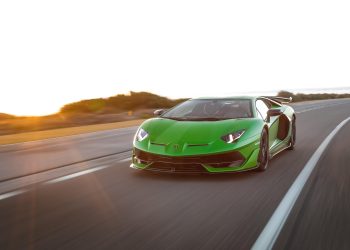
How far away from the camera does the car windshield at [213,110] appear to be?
335 inches

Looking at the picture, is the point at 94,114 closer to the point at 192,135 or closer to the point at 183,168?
the point at 192,135

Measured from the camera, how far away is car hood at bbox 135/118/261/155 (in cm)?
738

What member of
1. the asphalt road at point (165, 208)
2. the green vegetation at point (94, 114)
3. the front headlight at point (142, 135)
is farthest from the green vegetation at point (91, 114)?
the front headlight at point (142, 135)

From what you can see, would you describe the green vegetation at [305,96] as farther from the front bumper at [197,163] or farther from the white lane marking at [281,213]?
the front bumper at [197,163]

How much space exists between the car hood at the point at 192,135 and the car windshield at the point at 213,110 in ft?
1.03

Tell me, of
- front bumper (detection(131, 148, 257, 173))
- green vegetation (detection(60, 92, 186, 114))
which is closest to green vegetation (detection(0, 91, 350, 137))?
green vegetation (detection(60, 92, 186, 114))

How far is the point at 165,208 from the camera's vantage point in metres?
5.66

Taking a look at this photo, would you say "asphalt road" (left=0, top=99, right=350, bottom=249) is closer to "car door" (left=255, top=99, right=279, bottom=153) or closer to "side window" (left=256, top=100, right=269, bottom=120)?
"car door" (left=255, top=99, right=279, bottom=153)

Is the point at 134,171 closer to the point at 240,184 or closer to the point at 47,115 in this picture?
the point at 240,184

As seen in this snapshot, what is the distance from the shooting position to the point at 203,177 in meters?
7.55

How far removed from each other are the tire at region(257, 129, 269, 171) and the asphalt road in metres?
0.13

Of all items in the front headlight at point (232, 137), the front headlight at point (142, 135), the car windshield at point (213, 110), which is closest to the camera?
the front headlight at point (232, 137)

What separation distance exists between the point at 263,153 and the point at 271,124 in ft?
3.94

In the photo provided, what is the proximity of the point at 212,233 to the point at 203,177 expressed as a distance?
2872 mm
